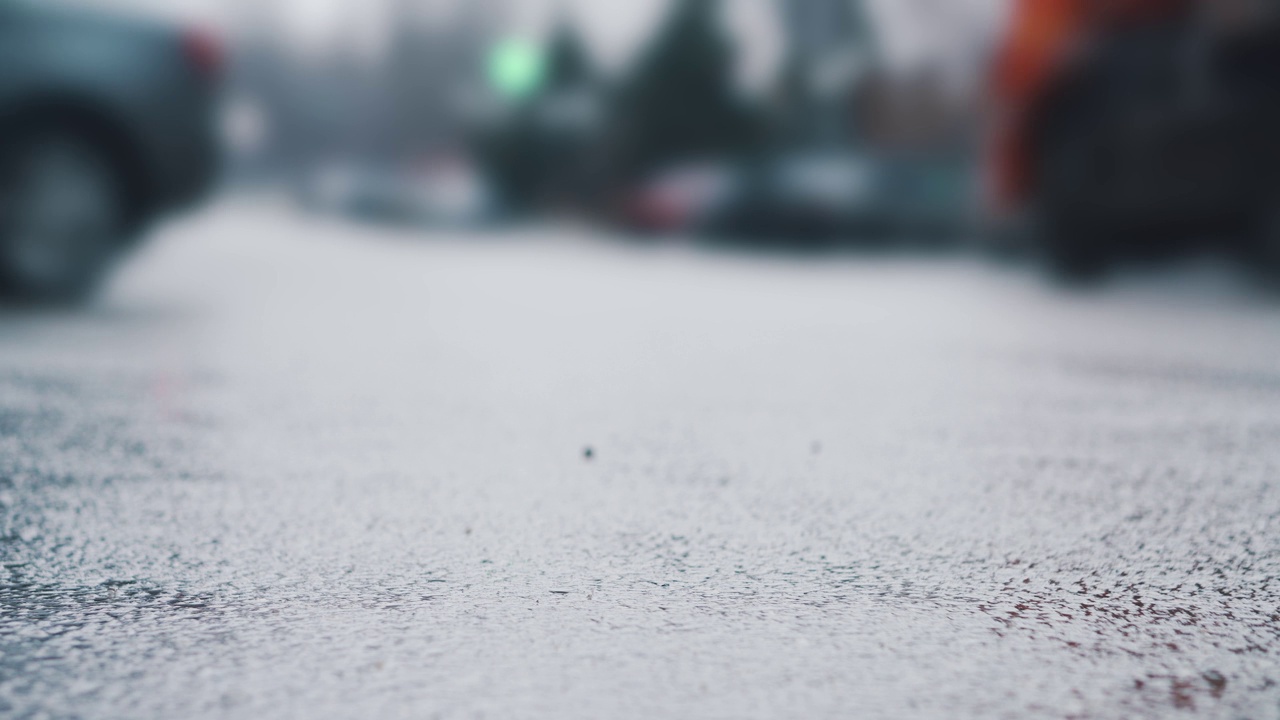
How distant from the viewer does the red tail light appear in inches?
330

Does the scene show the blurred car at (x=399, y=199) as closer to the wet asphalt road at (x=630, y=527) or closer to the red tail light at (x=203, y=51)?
the red tail light at (x=203, y=51)

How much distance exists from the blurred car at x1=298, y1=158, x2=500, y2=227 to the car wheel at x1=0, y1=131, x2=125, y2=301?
23036mm

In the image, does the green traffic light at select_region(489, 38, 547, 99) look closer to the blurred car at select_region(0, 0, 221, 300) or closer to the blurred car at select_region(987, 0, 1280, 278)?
the blurred car at select_region(987, 0, 1280, 278)

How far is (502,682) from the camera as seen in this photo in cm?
234

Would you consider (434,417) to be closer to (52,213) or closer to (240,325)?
(240,325)

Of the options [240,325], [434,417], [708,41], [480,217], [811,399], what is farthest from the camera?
[708,41]

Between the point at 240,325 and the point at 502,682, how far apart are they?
6.17 m

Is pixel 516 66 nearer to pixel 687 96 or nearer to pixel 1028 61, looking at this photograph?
pixel 1028 61

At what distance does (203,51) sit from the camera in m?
8.43

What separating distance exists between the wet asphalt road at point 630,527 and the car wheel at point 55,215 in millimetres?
541

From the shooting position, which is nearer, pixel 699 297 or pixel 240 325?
pixel 240 325

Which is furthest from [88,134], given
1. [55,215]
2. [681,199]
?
[681,199]

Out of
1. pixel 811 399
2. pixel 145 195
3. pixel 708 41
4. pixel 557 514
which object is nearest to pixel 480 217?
pixel 708 41

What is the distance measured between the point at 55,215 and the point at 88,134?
450mm
